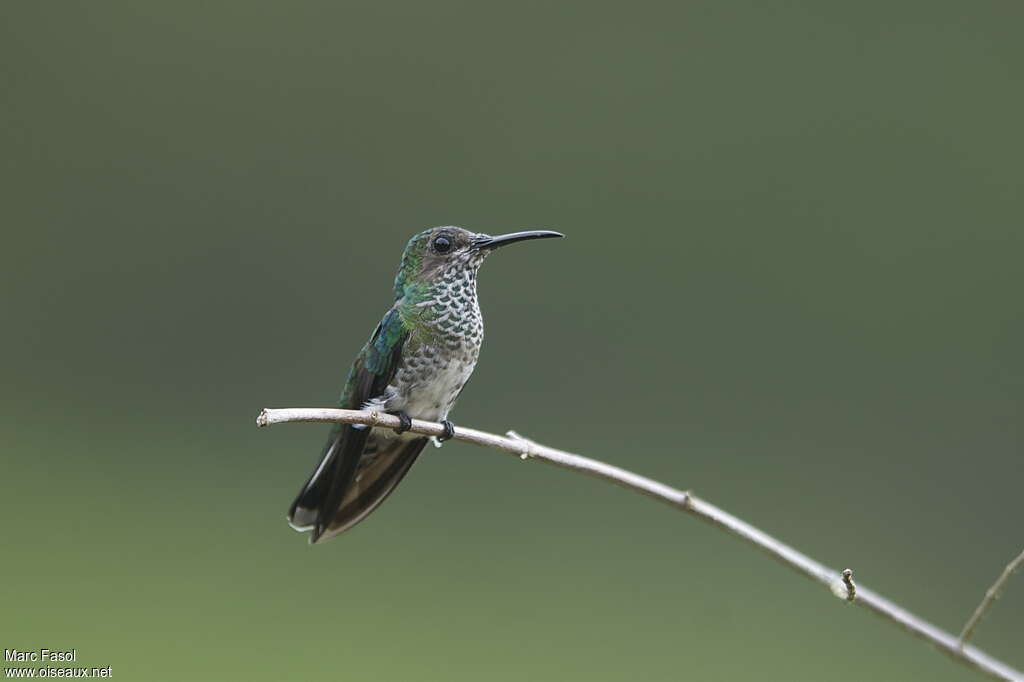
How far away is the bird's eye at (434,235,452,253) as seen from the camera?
1955 mm

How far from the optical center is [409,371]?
1.91 m

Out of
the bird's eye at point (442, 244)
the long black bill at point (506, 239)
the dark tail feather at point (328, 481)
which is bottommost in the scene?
the dark tail feather at point (328, 481)

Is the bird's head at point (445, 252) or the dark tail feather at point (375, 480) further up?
the bird's head at point (445, 252)

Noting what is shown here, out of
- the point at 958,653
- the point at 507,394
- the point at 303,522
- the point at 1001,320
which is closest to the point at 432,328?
the point at 303,522

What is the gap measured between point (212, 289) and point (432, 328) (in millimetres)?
3598

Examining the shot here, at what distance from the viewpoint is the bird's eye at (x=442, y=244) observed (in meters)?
1.96

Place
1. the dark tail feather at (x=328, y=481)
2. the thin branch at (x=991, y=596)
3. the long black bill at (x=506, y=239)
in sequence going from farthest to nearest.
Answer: the dark tail feather at (x=328, y=481), the long black bill at (x=506, y=239), the thin branch at (x=991, y=596)

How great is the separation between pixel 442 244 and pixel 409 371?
Result: 214 mm

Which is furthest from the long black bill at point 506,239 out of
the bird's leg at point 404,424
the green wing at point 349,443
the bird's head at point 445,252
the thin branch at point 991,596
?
the thin branch at point 991,596

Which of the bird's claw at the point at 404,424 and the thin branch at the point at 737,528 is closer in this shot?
the thin branch at the point at 737,528

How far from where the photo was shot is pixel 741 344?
5.37 m

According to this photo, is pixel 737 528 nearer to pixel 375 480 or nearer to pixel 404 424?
pixel 404 424

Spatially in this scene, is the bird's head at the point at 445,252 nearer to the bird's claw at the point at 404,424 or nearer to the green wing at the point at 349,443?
the green wing at the point at 349,443

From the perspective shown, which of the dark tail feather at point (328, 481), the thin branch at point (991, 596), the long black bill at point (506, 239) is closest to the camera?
the thin branch at point (991, 596)
